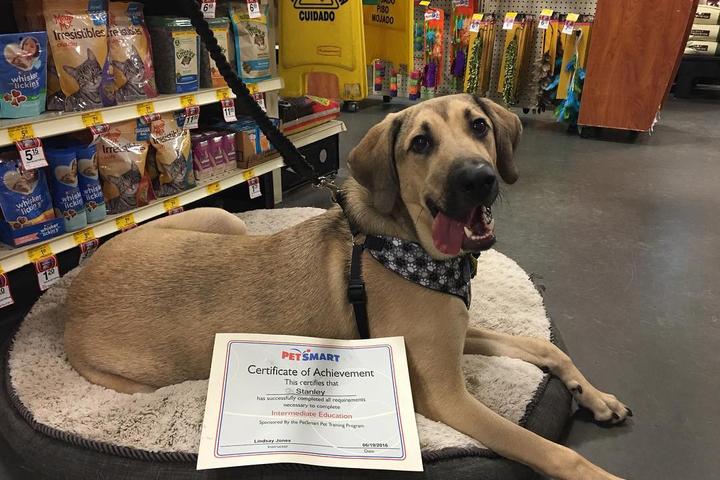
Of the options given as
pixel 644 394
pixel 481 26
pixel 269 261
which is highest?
pixel 481 26

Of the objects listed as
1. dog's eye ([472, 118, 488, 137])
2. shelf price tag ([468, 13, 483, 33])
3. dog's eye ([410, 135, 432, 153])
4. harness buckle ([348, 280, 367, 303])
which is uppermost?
shelf price tag ([468, 13, 483, 33])

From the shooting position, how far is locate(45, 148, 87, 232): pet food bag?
2.78 meters

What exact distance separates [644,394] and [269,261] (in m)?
1.69

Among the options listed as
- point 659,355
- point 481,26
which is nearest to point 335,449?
point 659,355

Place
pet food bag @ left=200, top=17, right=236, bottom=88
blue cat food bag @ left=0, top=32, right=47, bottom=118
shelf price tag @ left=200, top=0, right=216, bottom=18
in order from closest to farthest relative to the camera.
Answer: blue cat food bag @ left=0, top=32, right=47, bottom=118 → shelf price tag @ left=200, top=0, right=216, bottom=18 → pet food bag @ left=200, top=17, right=236, bottom=88

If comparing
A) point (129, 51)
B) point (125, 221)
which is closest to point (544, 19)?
point (129, 51)

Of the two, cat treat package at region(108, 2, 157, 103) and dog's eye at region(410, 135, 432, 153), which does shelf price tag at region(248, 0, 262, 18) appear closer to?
cat treat package at region(108, 2, 157, 103)

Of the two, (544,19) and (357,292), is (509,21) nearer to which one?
(544,19)

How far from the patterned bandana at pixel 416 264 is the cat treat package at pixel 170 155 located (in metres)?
1.92

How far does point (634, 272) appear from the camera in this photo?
3.46m

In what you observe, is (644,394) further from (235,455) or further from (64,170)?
(64,170)

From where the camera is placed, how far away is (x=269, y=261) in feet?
6.52

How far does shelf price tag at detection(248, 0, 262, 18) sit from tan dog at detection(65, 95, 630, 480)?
2082 millimetres

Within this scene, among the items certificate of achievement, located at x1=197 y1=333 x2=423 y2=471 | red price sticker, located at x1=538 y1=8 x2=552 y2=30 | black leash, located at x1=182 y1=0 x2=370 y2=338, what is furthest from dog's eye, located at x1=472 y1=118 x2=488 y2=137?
red price sticker, located at x1=538 y1=8 x2=552 y2=30
